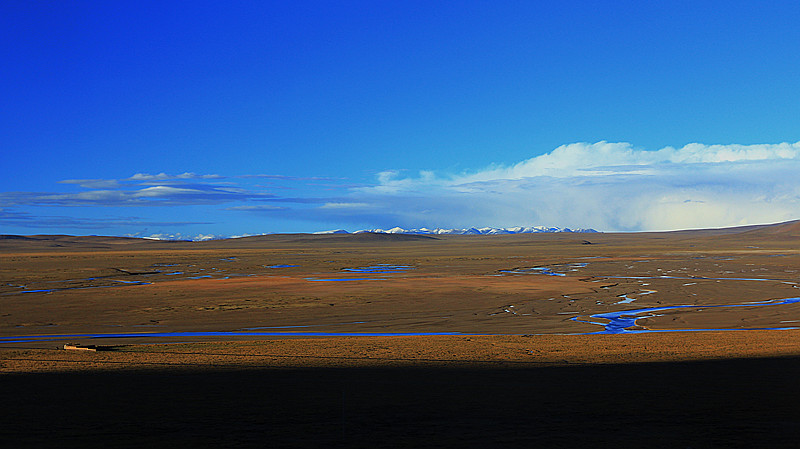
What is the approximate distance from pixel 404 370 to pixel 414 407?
2.93 meters

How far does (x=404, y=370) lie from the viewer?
12062 millimetres

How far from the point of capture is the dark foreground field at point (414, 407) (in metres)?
7.57

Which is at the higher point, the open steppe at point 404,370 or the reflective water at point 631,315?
the open steppe at point 404,370

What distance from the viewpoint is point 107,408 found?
896 centimetres

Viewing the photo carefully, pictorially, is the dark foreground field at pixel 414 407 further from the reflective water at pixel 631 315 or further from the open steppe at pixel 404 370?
the reflective water at pixel 631 315

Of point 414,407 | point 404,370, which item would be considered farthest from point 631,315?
point 414,407

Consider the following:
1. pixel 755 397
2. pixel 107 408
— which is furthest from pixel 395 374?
pixel 755 397

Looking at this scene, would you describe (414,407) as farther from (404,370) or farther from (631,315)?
(631,315)

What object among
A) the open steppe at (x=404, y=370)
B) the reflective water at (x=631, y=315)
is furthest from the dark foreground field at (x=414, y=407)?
the reflective water at (x=631, y=315)

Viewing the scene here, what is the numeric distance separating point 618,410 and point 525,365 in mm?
3608

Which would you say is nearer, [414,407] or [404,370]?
[414,407]

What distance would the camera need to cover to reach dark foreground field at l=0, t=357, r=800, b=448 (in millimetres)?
7574

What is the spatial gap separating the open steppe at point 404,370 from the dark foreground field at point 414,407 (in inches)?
1.5

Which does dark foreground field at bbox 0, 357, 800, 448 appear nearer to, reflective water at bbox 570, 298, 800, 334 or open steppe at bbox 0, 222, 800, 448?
open steppe at bbox 0, 222, 800, 448
